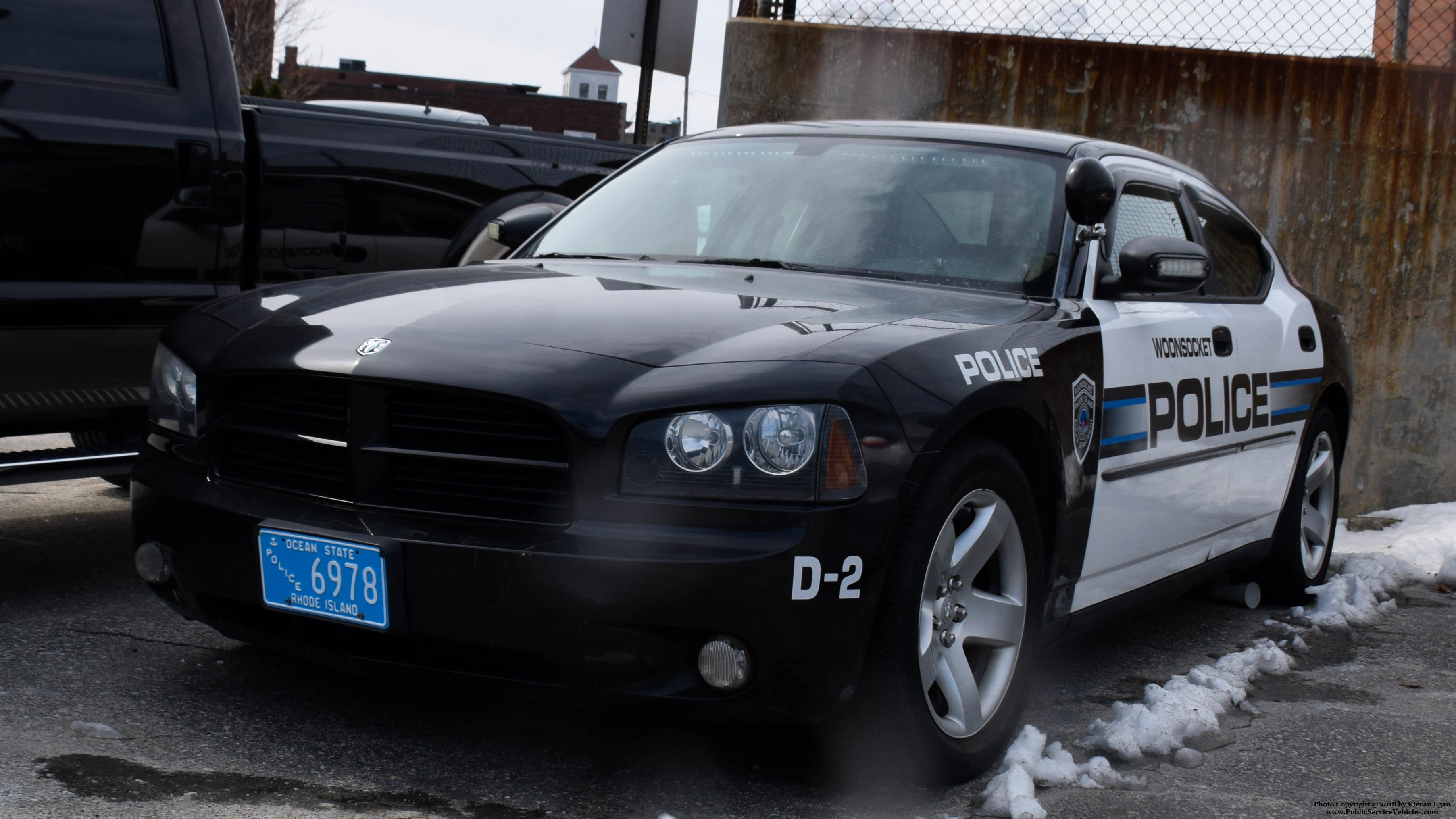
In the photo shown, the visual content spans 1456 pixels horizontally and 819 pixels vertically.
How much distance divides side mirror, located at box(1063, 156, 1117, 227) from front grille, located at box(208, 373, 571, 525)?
172 centimetres

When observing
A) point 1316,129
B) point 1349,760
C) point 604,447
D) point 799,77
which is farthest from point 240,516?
point 1316,129

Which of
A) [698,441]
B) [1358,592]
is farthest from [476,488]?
[1358,592]

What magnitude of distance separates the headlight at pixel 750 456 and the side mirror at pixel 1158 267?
145cm

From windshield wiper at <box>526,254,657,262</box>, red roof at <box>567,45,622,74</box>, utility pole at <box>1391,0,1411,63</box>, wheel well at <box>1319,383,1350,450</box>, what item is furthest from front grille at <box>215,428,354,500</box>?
red roof at <box>567,45,622,74</box>

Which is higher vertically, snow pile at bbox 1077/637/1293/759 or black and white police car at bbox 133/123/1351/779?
black and white police car at bbox 133/123/1351/779

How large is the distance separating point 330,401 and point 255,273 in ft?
6.93

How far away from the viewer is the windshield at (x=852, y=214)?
392cm

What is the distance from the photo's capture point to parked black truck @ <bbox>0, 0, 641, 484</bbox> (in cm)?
422

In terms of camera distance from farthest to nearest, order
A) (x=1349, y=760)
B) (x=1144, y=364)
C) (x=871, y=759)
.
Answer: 1. (x=1144, y=364)
2. (x=1349, y=760)
3. (x=871, y=759)

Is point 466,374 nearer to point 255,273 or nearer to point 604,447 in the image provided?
point 604,447

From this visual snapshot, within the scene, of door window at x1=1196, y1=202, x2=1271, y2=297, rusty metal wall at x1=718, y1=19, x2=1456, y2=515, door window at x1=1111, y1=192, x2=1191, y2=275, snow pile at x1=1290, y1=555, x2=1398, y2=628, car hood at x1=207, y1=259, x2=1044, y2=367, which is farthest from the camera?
rusty metal wall at x1=718, y1=19, x2=1456, y2=515

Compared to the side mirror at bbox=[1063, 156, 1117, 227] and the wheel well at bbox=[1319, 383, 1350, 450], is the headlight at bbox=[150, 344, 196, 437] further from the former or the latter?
the wheel well at bbox=[1319, 383, 1350, 450]

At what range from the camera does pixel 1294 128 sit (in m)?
7.91

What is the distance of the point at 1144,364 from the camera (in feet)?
12.9
